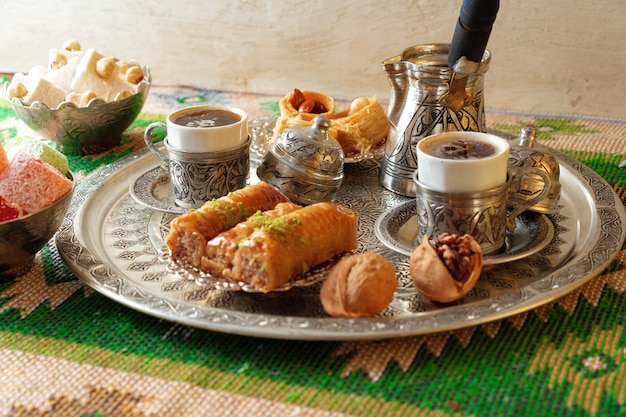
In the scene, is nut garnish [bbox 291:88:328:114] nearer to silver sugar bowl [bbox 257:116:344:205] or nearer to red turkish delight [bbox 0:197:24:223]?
silver sugar bowl [bbox 257:116:344:205]

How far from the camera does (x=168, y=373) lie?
2.72 ft

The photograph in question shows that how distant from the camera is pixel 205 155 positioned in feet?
3.86

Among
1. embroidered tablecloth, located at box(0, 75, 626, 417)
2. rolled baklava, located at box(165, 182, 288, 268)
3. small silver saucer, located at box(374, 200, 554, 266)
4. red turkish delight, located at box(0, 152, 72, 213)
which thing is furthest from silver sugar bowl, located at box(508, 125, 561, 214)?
red turkish delight, located at box(0, 152, 72, 213)

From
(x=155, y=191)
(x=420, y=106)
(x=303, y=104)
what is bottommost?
(x=155, y=191)

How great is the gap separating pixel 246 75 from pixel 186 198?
1010 mm

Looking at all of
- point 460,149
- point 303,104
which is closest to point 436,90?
point 460,149

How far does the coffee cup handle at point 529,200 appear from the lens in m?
1.03

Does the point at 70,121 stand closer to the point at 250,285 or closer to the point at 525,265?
the point at 250,285

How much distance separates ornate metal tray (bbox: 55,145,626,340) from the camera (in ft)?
2.80

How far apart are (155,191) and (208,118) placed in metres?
0.19

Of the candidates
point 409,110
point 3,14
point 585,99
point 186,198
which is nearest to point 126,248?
point 186,198

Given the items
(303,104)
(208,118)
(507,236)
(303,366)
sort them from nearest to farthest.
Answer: (303,366) → (507,236) → (208,118) → (303,104)

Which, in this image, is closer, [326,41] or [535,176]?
[535,176]

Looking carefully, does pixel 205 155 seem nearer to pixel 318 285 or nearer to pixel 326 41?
pixel 318 285
